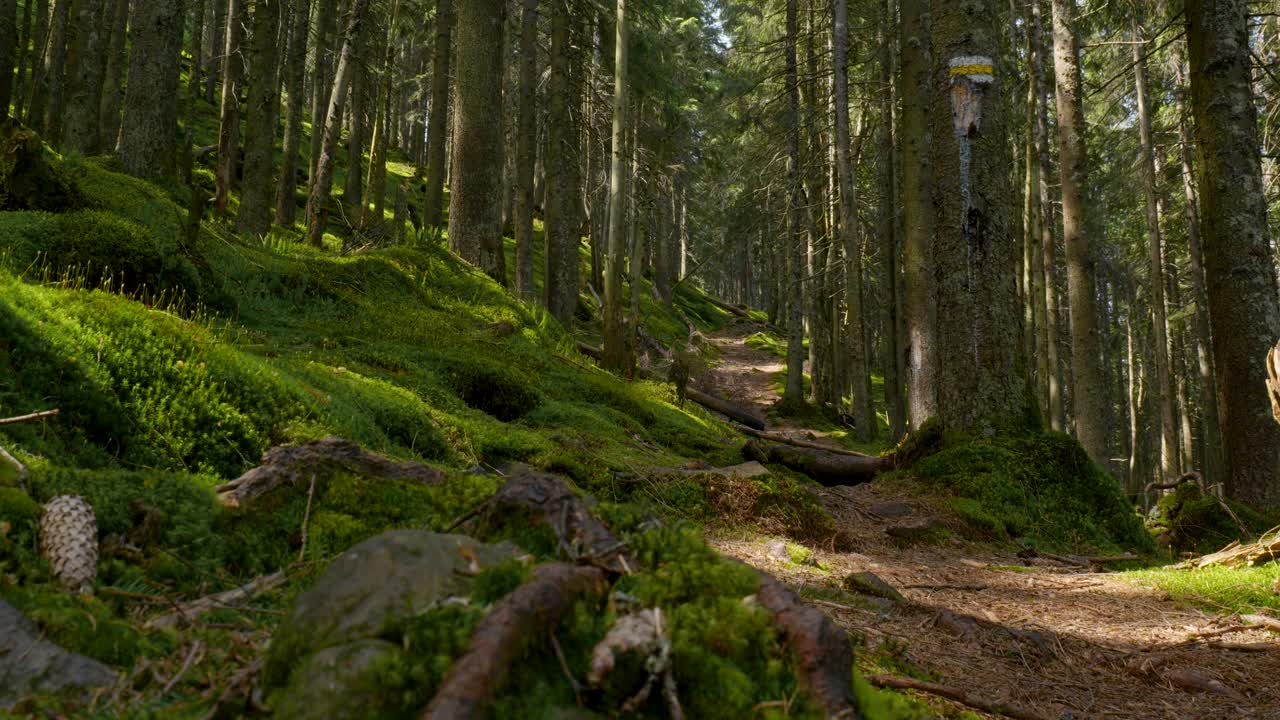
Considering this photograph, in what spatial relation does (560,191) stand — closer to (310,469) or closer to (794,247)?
(794,247)

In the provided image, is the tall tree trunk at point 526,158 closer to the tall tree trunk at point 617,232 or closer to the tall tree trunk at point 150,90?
the tall tree trunk at point 617,232

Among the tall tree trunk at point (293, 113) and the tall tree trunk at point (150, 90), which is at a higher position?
the tall tree trunk at point (293, 113)

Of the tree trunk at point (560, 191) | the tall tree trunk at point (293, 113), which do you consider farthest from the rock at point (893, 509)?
the tall tree trunk at point (293, 113)

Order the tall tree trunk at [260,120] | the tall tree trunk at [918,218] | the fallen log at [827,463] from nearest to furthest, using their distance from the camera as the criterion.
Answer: the fallen log at [827,463], the tall tree trunk at [918,218], the tall tree trunk at [260,120]

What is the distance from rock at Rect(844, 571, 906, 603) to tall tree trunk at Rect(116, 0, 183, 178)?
37.1 ft

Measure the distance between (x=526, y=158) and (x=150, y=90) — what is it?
7.15m

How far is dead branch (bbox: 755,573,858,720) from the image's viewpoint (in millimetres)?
1669

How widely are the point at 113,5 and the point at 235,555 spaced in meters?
24.5

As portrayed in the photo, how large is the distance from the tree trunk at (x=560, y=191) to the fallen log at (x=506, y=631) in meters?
14.7

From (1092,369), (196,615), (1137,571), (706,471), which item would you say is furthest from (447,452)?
(1092,369)

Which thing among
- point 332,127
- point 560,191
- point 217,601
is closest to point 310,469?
point 217,601

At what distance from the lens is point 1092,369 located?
454 inches

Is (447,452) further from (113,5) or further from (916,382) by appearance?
(113,5)

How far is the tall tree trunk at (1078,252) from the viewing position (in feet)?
37.8
